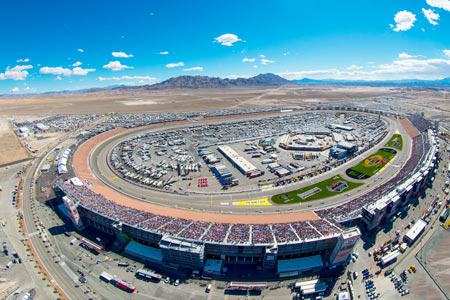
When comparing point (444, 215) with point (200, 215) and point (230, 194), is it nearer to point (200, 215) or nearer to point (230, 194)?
point (230, 194)

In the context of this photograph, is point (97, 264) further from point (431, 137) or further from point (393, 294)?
point (431, 137)

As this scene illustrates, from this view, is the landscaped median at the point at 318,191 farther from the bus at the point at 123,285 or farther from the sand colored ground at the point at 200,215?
the bus at the point at 123,285

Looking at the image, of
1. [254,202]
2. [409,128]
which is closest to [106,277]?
[254,202]

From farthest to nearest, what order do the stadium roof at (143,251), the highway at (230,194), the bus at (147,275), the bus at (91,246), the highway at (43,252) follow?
the highway at (230,194) → the bus at (91,246) → the stadium roof at (143,251) → the bus at (147,275) → the highway at (43,252)

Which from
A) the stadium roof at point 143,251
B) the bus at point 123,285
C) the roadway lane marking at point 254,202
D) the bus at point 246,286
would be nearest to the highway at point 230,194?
the roadway lane marking at point 254,202

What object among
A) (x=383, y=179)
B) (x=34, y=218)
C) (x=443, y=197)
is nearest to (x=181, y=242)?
(x=34, y=218)
